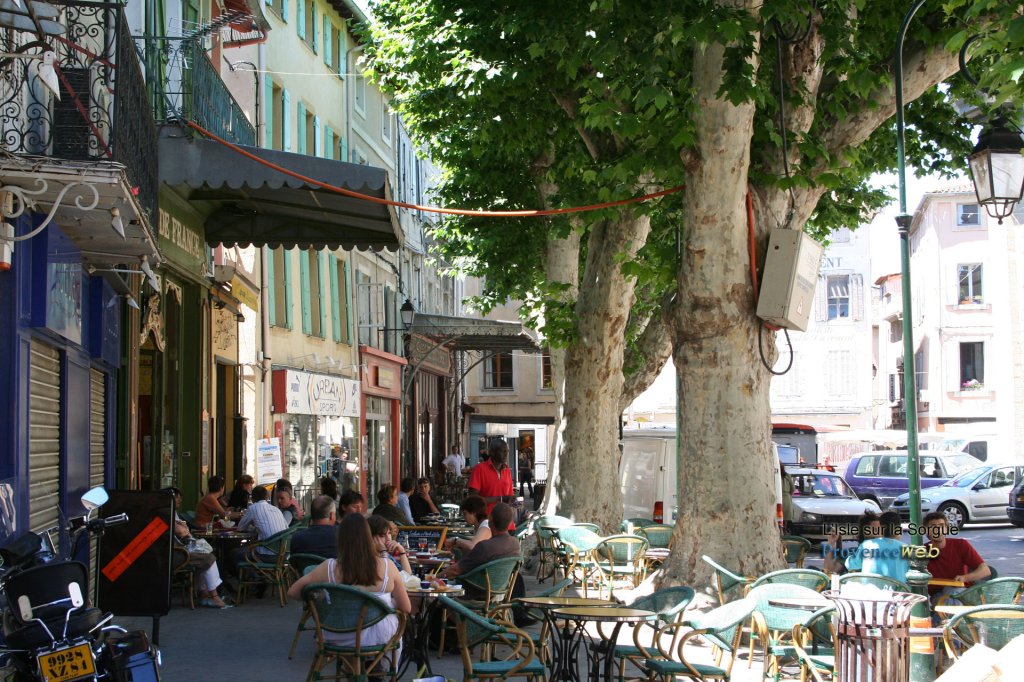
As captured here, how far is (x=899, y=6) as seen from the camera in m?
14.1

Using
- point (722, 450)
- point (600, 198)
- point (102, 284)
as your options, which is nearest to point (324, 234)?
point (600, 198)

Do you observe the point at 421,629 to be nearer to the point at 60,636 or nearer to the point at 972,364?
the point at 60,636

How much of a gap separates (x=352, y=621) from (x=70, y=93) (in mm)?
3925

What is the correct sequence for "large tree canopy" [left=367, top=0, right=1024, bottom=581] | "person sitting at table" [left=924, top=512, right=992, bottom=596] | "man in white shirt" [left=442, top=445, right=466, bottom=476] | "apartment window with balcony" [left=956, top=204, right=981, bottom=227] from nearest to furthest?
"person sitting at table" [left=924, top=512, right=992, bottom=596] < "large tree canopy" [left=367, top=0, right=1024, bottom=581] < "man in white shirt" [left=442, top=445, right=466, bottom=476] < "apartment window with balcony" [left=956, top=204, right=981, bottom=227]

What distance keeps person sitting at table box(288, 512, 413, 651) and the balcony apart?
2.69 m

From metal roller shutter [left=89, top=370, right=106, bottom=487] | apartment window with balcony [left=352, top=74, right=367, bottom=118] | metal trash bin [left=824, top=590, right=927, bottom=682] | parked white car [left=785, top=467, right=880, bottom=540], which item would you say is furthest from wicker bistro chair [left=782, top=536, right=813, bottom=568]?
apartment window with balcony [left=352, top=74, right=367, bottom=118]

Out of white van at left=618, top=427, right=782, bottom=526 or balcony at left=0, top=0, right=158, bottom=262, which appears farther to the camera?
white van at left=618, top=427, right=782, bottom=526

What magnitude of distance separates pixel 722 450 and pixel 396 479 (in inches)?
1027

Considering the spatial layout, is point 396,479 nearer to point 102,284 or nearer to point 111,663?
point 102,284

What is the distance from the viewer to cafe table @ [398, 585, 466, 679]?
9539 millimetres

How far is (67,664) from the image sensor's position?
603 cm

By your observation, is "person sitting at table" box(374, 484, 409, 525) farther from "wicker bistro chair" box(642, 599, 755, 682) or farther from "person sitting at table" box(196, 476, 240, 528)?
"wicker bistro chair" box(642, 599, 755, 682)

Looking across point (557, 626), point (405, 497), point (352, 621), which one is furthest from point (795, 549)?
point (352, 621)

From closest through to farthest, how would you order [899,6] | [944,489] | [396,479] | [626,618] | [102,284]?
[626,618]
[102,284]
[899,6]
[944,489]
[396,479]
